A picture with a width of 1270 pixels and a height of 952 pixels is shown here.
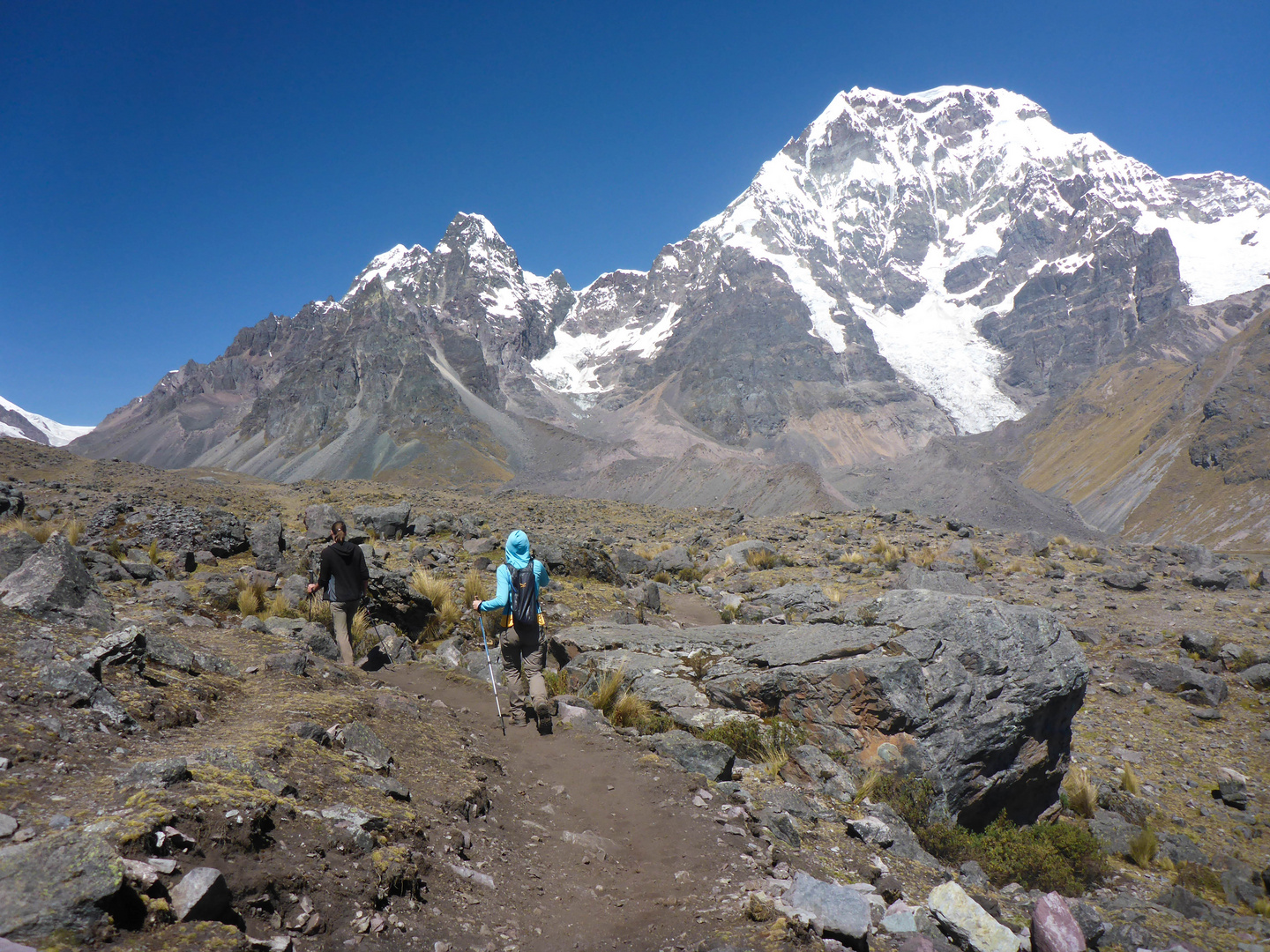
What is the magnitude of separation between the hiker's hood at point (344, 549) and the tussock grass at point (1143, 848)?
32.8 ft

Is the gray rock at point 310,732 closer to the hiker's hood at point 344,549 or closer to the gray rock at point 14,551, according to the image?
the gray rock at point 14,551

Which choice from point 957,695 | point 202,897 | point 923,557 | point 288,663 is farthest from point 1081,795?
point 923,557

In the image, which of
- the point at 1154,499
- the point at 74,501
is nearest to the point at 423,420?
the point at 74,501

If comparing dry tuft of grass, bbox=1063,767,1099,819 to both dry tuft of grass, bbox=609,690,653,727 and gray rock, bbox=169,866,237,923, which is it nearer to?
dry tuft of grass, bbox=609,690,653,727

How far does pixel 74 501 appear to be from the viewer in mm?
15930

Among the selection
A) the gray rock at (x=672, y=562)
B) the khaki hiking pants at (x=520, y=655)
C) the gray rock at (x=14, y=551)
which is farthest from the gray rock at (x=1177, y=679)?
the gray rock at (x=14, y=551)

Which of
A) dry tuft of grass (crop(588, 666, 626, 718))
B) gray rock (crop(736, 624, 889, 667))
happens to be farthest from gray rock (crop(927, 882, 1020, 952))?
dry tuft of grass (crop(588, 666, 626, 718))

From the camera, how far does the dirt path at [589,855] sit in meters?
3.53

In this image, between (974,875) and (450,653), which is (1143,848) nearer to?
(974,875)

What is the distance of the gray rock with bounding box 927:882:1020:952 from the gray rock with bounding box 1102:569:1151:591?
16.4 metres

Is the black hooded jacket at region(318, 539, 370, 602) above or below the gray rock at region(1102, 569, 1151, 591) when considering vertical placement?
above

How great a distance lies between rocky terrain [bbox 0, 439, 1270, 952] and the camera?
2.98 meters

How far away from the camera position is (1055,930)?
3.96 metres

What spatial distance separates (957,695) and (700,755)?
3.04m
